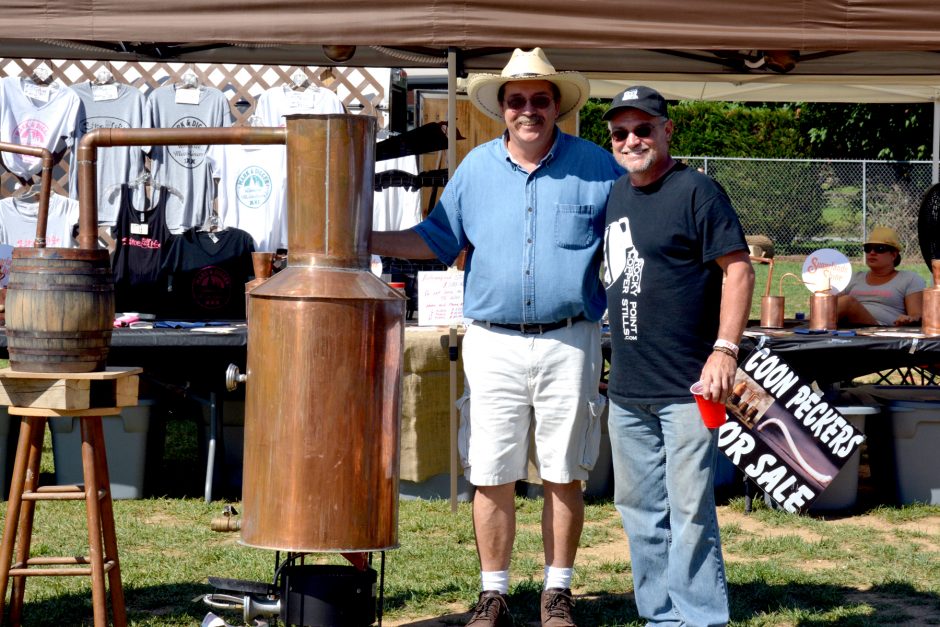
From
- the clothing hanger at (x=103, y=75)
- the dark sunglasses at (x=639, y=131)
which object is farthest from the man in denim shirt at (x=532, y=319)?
the clothing hanger at (x=103, y=75)

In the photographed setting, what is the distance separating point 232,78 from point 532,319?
5558mm

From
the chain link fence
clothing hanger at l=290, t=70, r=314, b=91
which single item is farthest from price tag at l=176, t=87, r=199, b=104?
the chain link fence

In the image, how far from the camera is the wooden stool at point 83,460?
3.35 meters

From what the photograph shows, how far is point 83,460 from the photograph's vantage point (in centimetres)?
343

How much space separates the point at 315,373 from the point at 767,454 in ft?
10.4

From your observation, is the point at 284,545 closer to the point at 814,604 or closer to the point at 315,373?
the point at 315,373

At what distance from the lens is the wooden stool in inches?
132

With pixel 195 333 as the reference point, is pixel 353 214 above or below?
above

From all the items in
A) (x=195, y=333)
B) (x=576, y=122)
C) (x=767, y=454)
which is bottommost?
(x=767, y=454)

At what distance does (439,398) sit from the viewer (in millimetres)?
5664

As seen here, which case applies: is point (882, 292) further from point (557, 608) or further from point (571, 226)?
point (557, 608)

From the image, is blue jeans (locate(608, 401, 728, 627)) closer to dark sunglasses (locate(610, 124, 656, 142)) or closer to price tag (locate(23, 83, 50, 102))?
dark sunglasses (locate(610, 124, 656, 142))

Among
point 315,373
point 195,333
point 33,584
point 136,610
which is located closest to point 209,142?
point 315,373

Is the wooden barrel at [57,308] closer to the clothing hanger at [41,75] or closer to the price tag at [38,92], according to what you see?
the price tag at [38,92]
